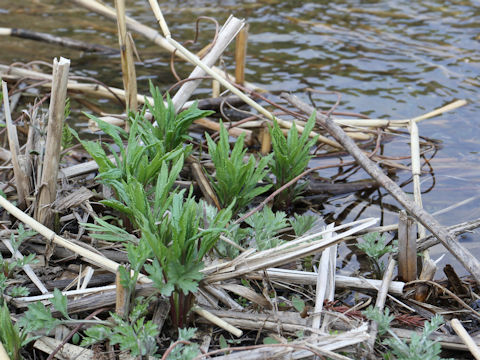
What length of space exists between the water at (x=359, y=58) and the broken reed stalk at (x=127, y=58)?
106 cm

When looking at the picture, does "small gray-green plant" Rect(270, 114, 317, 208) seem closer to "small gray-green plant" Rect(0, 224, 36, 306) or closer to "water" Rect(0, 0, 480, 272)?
"water" Rect(0, 0, 480, 272)

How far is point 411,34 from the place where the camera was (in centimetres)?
515

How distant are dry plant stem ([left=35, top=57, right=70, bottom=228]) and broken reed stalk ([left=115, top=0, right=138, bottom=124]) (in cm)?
50

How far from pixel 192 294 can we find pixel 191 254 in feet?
0.45

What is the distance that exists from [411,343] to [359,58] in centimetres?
341

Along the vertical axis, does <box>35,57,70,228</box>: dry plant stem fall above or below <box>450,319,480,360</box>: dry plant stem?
above

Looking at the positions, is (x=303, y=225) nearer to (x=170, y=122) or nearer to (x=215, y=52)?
(x=170, y=122)

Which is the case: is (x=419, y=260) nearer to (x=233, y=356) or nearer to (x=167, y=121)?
(x=233, y=356)

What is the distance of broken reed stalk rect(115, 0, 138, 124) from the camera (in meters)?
2.58

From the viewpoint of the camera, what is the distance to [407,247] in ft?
7.03

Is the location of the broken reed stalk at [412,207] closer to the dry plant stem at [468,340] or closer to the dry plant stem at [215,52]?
the dry plant stem at [468,340]

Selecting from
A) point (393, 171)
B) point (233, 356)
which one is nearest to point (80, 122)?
point (393, 171)

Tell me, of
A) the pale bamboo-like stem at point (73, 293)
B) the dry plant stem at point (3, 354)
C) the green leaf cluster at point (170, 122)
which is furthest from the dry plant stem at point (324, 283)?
the dry plant stem at point (3, 354)

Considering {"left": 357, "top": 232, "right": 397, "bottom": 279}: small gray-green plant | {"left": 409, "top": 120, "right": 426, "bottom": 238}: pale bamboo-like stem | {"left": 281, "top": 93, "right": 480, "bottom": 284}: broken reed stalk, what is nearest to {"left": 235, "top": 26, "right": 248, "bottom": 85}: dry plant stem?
{"left": 281, "top": 93, "right": 480, "bottom": 284}: broken reed stalk
